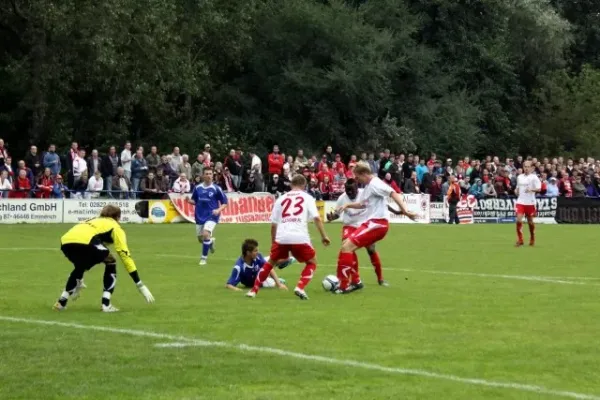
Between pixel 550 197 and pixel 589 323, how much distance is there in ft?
115

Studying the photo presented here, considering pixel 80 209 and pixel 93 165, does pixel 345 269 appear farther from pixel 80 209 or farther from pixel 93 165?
pixel 93 165

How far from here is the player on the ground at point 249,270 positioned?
1770 centimetres

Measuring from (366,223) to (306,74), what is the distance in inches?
1601

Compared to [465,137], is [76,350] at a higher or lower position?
lower

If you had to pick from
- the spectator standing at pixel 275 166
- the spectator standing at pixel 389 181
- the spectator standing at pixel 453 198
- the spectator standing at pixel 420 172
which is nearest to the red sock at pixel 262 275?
the spectator standing at pixel 275 166

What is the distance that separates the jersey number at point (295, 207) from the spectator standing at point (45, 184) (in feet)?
73.4

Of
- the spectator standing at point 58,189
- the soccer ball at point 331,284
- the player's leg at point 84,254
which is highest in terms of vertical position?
the spectator standing at point 58,189

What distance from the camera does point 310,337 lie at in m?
12.3

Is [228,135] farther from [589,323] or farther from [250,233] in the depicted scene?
[589,323]

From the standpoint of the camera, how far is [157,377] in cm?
988

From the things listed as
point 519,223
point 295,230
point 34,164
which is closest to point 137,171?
point 34,164

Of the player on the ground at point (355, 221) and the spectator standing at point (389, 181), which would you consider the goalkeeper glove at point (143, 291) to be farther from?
the spectator standing at point (389, 181)

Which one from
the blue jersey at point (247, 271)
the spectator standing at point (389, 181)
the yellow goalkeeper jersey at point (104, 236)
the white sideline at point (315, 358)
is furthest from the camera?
the spectator standing at point (389, 181)

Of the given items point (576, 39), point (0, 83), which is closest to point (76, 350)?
point (0, 83)
